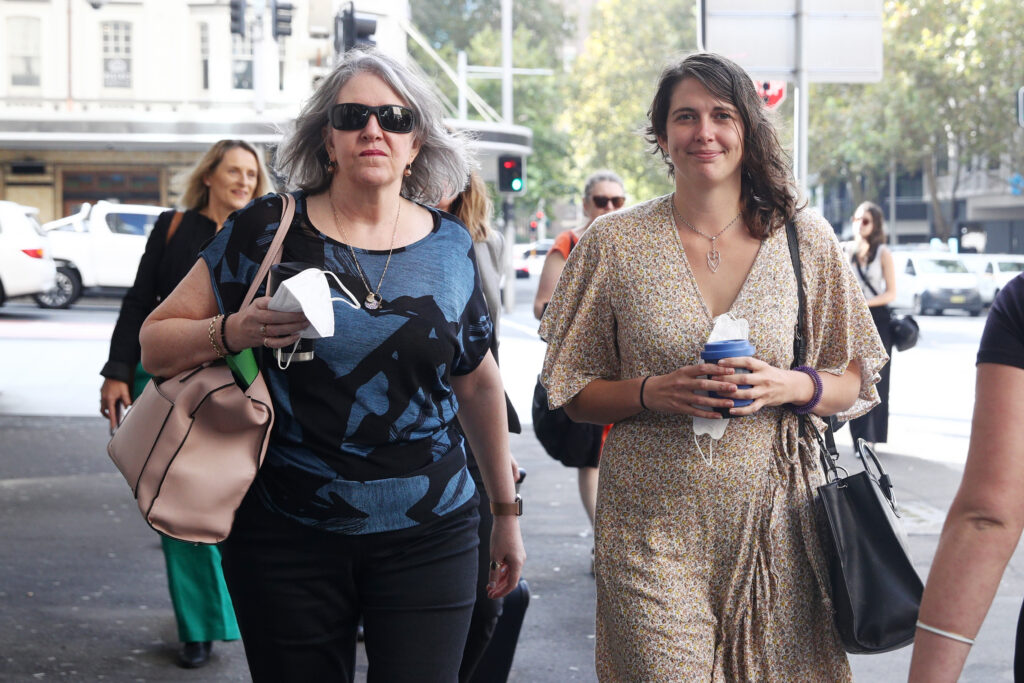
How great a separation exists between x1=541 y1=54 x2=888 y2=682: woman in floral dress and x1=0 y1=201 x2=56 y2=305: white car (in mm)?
21200

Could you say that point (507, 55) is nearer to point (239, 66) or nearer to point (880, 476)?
point (239, 66)

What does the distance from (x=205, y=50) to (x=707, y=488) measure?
3579cm

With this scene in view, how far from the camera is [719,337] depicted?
2.99 metres

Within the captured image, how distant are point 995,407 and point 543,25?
5948 centimetres

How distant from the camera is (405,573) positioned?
2869mm

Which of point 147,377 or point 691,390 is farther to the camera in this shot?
point 147,377

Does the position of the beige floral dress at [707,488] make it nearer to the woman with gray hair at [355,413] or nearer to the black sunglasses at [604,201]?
the woman with gray hair at [355,413]

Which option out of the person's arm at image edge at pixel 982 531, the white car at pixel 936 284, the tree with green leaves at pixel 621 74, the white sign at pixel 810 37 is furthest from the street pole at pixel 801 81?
the tree with green leaves at pixel 621 74

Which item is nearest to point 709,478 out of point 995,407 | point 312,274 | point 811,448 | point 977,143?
point 811,448

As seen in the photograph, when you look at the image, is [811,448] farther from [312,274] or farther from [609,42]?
[609,42]

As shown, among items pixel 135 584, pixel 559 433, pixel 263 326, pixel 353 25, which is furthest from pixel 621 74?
pixel 263 326

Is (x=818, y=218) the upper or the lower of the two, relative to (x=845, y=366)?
upper

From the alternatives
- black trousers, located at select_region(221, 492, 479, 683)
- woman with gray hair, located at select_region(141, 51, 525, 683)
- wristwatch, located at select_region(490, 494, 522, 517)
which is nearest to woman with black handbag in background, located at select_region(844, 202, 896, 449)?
wristwatch, located at select_region(490, 494, 522, 517)

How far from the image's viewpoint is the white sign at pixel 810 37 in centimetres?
965
